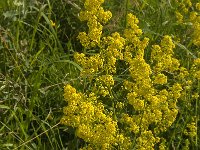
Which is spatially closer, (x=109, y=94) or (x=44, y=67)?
(x=109, y=94)

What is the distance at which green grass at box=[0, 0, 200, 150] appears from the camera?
2.63m

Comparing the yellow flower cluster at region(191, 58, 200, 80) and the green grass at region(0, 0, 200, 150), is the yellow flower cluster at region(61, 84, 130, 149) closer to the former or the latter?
the green grass at region(0, 0, 200, 150)

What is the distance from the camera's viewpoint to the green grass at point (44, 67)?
2631mm

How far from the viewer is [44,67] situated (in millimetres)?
2852

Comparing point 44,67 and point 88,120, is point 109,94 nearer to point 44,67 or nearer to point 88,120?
point 88,120

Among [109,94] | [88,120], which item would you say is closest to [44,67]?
[109,94]

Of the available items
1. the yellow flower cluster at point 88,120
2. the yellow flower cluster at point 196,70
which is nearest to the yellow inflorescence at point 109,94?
the yellow flower cluster at point 88,120

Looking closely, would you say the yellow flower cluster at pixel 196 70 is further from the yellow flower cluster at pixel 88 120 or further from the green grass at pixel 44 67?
the yellow flower cluster at pixel 88 120

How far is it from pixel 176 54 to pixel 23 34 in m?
1.01

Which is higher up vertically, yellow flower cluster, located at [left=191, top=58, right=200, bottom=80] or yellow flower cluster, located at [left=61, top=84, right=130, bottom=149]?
yellow flower cluster, located at [left=191, top=58, right=200, bottom=80]

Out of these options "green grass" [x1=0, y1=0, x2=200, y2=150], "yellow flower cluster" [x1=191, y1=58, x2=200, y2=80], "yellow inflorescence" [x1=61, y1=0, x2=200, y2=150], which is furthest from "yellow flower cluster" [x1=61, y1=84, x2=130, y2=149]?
"yellow flower cluster" [x1=191, y1=58, x2=200, y2=80]

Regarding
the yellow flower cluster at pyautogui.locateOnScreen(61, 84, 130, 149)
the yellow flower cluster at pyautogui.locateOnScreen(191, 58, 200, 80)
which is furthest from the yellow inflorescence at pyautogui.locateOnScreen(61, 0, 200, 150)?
the yellow flower cluster at pyautogui.locateOnScreen(191, 58, 200, 80)

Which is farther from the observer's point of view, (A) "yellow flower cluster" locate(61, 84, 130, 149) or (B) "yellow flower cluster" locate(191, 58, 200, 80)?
(B) "yellow flower cluster" locate(191, 58, 200, 80)

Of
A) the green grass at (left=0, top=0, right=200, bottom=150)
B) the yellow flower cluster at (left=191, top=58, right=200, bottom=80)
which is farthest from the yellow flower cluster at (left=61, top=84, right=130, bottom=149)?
the yellow flower cluster at (left=191, top=58, right=200, bottom=80)
